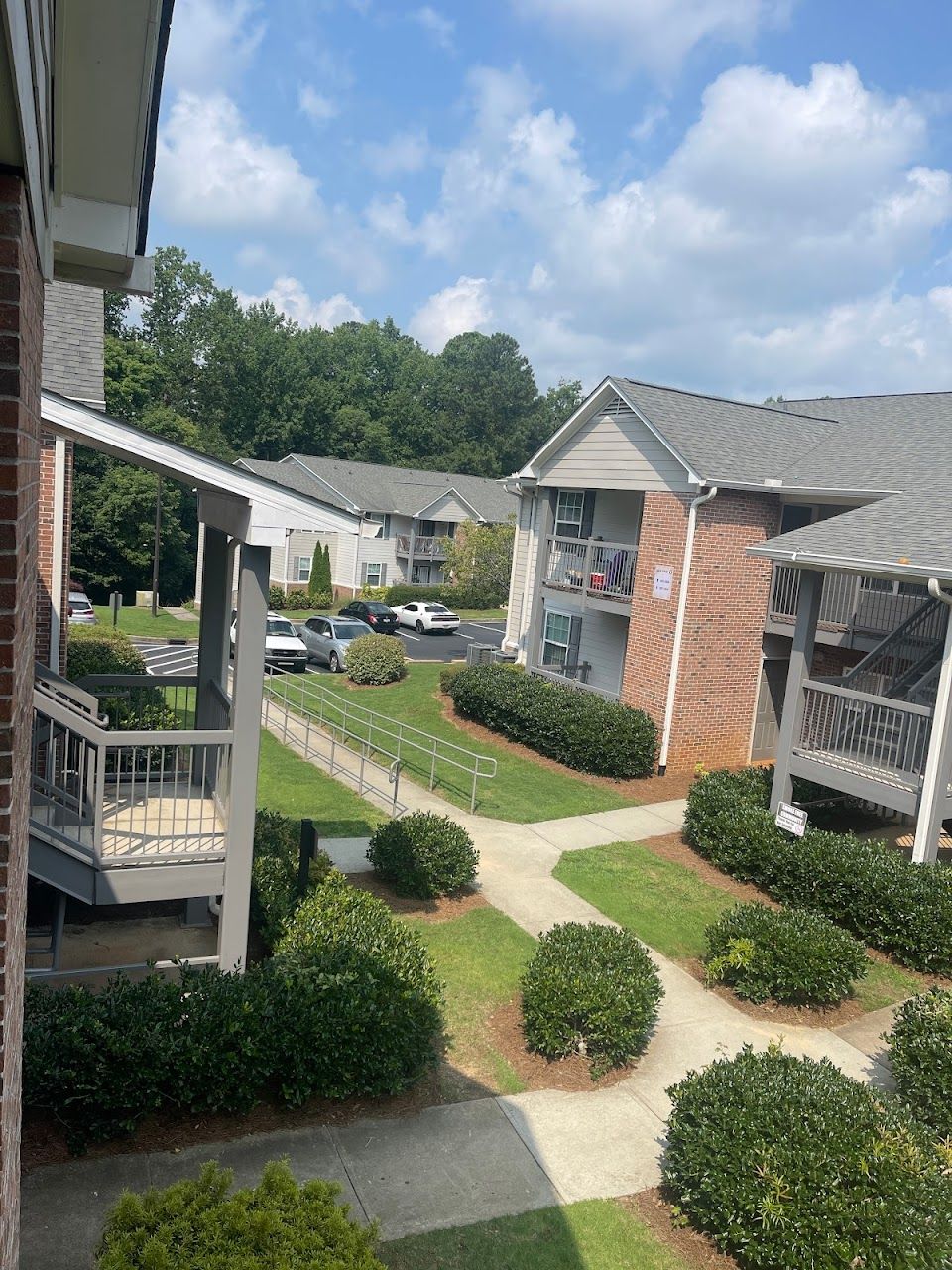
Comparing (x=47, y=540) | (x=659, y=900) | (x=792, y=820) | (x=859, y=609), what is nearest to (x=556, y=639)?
(x=859, y=609)

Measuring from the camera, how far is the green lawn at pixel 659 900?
1050cm

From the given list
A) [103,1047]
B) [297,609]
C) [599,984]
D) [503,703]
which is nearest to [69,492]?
[103,1047]

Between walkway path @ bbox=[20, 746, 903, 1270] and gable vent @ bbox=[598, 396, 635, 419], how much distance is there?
512 inches

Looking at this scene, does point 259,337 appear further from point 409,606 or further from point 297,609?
point 409,606

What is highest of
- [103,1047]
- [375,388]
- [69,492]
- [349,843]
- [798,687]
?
[375,388]

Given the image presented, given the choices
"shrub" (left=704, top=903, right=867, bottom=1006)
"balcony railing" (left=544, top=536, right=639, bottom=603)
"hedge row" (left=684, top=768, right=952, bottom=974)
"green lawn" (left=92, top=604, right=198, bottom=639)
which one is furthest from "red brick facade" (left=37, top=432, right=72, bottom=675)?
"green lawn" (left=92, top=604, right=198, bottom=639)

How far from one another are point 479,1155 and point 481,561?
41.0 metres

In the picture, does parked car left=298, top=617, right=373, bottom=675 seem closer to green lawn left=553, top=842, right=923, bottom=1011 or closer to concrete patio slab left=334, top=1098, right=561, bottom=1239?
green lawn left=553, top=842, right=923, bottom=1011

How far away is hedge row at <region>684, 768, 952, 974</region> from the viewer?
1070cm

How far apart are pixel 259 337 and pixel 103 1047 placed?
7232 centimetres

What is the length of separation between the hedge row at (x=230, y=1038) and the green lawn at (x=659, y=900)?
429 centimetres

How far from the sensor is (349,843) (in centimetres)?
1324

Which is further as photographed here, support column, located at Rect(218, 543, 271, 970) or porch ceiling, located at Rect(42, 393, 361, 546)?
support column, located at Rect(218, 543, 271, 970)

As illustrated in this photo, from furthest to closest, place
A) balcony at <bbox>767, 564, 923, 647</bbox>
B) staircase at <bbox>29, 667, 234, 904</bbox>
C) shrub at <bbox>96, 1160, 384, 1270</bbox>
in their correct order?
balcony at <bbox>767, 564, 923, 647</bbox>, staircase at <bbox>29, 667, 234, 904</bbox>, shrub at <bbox>96, 1160, 384, 1270</bbox>
